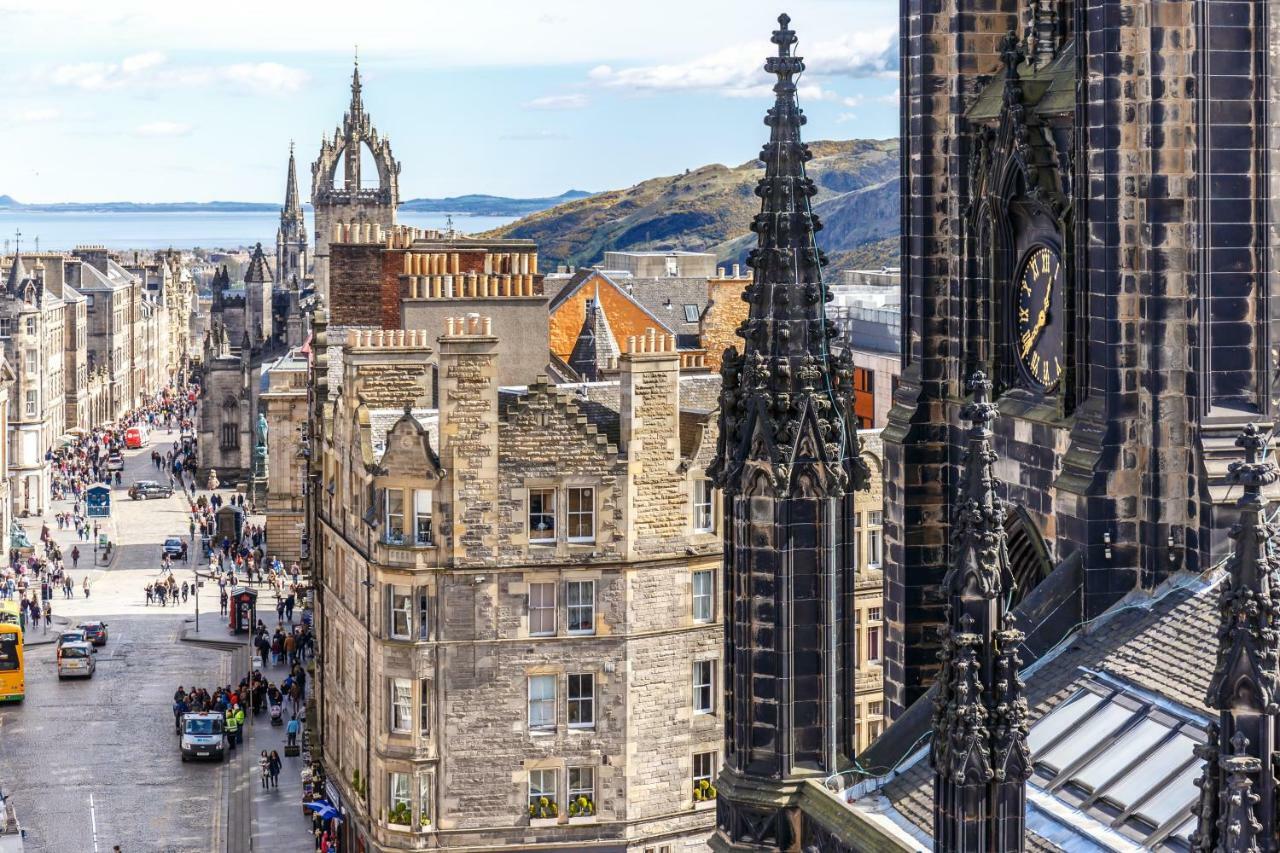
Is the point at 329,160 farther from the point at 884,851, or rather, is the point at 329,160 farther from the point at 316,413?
the point at 884,851

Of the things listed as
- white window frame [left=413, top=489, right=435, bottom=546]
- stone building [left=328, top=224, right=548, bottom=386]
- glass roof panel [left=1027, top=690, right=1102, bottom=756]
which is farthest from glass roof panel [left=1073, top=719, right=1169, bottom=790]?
stone building [left=328, top=224, right=548, bottom=386]

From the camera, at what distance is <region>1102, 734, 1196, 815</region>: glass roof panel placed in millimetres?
18250

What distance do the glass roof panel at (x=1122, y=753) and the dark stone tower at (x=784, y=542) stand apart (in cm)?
263

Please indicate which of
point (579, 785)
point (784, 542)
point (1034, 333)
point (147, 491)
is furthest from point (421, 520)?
point (147, 491)

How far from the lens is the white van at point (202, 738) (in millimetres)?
69062

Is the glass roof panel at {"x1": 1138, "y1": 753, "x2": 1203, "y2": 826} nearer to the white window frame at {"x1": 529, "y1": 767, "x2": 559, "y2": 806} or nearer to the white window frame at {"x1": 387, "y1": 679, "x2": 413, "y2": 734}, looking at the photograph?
the white window frame at {"x1": 529, "y1": 767, "x2": 559, "y2": 806}

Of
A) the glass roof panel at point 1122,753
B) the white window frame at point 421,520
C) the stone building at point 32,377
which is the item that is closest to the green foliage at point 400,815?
the white window frame at point 421,520

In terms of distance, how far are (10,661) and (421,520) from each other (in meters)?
34.8

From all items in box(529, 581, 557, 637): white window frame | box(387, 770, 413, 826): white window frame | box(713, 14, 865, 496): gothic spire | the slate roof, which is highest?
box(713, 14, 865, 496): gothic spire

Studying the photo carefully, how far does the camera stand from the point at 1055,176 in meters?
22.2

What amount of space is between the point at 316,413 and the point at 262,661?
2393cm

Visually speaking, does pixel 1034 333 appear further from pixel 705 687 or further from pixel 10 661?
pixel 10 661

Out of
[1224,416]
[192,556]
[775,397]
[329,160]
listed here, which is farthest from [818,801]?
[329,160]

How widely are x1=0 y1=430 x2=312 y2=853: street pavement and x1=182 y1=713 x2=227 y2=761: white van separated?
47 centimetres
